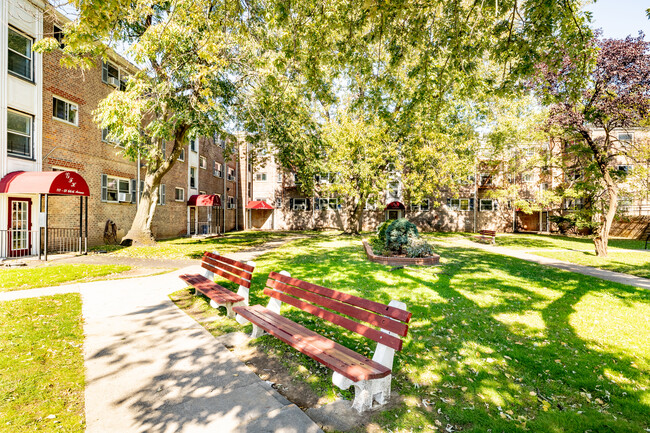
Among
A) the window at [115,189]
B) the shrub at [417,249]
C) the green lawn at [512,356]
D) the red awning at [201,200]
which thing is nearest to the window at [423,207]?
the red awning at [201,200]

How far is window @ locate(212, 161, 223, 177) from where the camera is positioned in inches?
1286

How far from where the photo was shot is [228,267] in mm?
6574

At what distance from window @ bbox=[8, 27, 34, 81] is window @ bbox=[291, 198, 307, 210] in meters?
28.0

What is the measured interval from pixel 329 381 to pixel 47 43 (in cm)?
1259

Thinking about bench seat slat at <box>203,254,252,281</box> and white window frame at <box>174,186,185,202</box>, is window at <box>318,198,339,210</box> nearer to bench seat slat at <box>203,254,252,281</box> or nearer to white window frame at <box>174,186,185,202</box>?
white window frame at <box>174,186,185,202</box>

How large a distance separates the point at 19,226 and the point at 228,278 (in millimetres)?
12931

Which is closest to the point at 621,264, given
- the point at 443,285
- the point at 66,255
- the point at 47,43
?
the point at 443,285

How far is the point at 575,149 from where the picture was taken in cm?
1557

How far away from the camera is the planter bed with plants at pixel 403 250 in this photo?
11.5 m

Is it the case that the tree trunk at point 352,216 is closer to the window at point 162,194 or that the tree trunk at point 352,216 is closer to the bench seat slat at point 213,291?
the window at point 162,194

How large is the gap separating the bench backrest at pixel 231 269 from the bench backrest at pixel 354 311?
0.75m

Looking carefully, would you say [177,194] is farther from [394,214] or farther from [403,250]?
[394,214]

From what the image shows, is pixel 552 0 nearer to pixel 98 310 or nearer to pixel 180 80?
pixel 98 310

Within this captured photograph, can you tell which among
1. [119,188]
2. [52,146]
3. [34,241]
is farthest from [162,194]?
[34,241]
